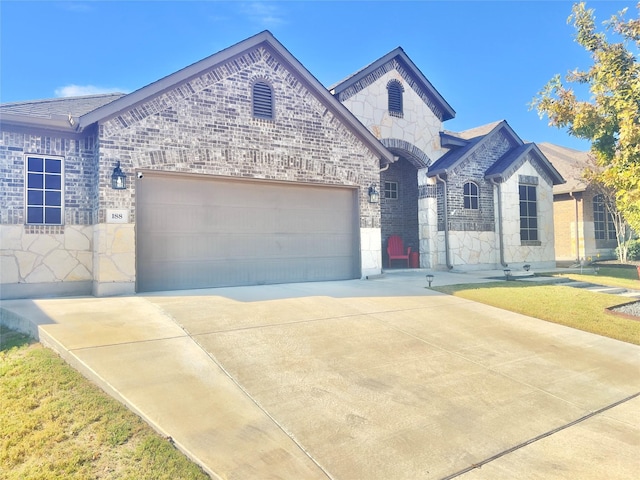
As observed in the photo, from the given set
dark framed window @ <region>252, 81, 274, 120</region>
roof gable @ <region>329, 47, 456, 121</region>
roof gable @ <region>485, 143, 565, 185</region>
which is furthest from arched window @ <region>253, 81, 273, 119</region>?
roof gable @ <region>485, 143, 565, 185</region>

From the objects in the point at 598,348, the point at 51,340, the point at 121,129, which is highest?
the point at 121,129

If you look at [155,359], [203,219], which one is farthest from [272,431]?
[203,219]

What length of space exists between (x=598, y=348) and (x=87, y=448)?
702cm

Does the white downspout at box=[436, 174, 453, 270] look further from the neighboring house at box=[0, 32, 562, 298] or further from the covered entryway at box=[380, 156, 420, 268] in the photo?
the covered entryway at box=[380, 156, 420, 268]

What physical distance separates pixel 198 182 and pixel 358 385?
693cm

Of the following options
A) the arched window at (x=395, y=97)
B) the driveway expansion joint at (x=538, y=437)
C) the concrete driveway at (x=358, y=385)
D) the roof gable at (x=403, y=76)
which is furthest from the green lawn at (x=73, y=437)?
the arched window at (x=395, y=97)

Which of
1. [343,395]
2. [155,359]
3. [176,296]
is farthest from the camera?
[176,296]

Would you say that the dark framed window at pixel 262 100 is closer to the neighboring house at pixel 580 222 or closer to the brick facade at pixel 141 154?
the brick facade at pixel 141 154

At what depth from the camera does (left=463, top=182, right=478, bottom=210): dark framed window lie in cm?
1573

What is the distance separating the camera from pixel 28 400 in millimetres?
4020

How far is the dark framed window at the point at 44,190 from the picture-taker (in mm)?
8734

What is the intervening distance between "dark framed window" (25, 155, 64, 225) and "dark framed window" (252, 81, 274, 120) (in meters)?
4.64

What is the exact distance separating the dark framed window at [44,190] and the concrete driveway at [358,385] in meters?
1.97

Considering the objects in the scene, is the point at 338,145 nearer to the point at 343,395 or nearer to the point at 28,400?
the point at 343,395
